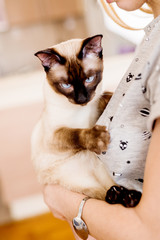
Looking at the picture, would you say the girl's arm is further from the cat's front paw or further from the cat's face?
the cat's face

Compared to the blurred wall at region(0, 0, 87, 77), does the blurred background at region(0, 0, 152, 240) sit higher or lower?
lower

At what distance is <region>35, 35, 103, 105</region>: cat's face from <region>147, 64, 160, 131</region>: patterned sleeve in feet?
0.81

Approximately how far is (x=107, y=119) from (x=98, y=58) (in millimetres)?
185

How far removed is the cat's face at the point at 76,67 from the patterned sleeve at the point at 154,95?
0.81 ft

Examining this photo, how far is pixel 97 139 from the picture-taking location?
0.68 metres

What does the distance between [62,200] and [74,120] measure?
0.24 metres

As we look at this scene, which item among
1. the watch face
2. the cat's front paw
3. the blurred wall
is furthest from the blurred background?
the blurred wall

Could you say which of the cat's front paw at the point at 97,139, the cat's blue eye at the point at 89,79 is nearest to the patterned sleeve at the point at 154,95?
the cat's front paw at the point at 97,139

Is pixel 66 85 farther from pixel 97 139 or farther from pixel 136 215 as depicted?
pixel 136 215

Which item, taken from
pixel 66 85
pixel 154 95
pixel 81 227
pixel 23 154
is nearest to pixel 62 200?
pixel 81 227

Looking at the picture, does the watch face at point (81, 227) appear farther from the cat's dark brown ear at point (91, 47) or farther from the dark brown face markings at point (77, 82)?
the cat's dark brown ear at point (91, 47)

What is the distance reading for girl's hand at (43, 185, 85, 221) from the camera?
752 mm

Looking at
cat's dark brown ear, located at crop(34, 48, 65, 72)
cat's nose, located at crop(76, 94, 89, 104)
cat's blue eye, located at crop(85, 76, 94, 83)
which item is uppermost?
cat's dark brown ear, located at crop(34, 48, 65, 72)

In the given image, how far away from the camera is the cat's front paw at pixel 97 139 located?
665 millimetres
